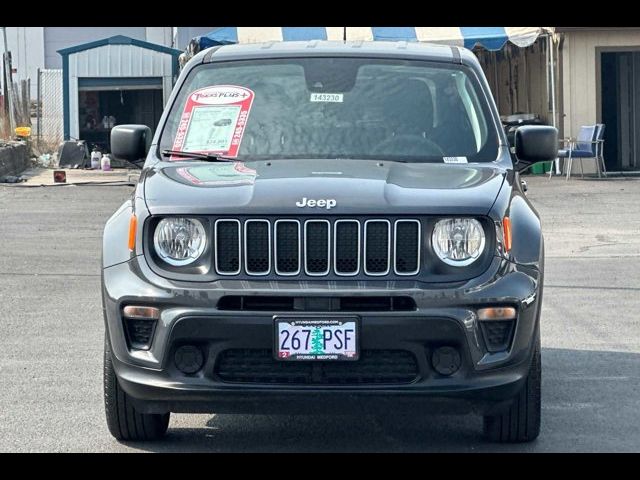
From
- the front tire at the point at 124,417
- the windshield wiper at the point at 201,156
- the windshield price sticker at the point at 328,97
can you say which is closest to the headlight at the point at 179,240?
the front tire at the point at 124,417

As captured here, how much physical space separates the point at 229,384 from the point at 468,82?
2.30 meters

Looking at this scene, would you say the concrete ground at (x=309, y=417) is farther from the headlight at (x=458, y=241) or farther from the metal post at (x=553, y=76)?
the metal post at (x=553, y=76)

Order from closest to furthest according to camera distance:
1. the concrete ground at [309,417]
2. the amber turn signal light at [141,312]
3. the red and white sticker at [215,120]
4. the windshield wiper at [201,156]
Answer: the amber turn signal light at [141,312] < the concrete ground at [309,417] < the windshield wiper at [201,156] < the red and white sticker at [215,120]

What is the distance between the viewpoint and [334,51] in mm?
6711

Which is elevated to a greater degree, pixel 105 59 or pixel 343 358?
pixel 105 59

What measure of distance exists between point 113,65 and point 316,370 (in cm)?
2621

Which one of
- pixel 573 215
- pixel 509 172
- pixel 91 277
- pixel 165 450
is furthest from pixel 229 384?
pixel 573 215

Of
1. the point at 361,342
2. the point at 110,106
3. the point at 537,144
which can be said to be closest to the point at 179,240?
the point at 361,342

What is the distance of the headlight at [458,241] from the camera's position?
525cm

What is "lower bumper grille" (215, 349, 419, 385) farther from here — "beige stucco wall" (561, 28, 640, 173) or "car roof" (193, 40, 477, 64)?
"beige stucco wall" (561, 28, 640, 173)

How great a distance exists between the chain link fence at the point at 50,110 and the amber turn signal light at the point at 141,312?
28.8m

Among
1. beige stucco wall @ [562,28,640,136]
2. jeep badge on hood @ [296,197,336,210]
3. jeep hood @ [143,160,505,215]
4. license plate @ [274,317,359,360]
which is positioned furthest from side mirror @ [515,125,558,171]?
beige stucco wall @ [562,28,640,136]

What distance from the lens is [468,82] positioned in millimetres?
6648
